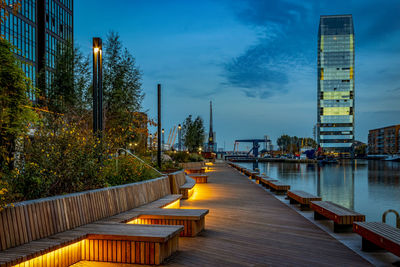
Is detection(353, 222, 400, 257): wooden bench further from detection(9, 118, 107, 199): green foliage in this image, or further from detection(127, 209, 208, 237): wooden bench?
detection(9, 118, 107, 199): green foliage

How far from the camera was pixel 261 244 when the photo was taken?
603 cm

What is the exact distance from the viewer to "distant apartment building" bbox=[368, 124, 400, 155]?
154 m

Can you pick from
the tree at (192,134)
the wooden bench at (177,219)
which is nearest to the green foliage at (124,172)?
the wooden bench at (177,219)

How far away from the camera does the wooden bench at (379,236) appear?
4762mm

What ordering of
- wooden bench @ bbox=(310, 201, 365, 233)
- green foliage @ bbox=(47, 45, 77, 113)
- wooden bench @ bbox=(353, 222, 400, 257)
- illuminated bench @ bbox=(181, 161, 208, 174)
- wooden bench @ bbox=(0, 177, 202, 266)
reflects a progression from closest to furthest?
1. wooden bench @ bbox=(0, 177, 202, 266)
2. wooden bench @ bbox=(353, 222, 400, 257)
3. wooden bench @ bbox=(310, 201, 365, 233)
4. green foliage @ bbox=(47, 45, 77, 113)
5. illuminated bench @ bbox=(181, 161, 208, 174)

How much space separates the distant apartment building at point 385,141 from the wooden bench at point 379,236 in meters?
158

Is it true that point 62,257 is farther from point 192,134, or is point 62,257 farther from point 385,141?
point 385,141

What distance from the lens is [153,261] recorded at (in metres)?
4.83

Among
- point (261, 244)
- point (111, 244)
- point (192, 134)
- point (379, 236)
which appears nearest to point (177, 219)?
point (261, 244)

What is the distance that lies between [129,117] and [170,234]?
9549 mm

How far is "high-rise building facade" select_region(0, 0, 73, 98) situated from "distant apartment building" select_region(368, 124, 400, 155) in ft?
452

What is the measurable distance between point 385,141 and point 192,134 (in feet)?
511

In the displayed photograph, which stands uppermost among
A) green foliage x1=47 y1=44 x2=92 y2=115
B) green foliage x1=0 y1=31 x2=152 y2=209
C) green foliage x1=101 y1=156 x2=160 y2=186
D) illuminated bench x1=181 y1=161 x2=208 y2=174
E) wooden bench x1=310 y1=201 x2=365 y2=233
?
green foliage x1=47 y1=44 x2=92 y2=115

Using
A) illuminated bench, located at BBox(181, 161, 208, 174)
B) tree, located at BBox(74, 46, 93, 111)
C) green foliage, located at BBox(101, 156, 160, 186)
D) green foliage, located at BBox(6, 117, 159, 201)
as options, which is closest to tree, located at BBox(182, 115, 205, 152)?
illuminated bench, located at BBox(181, 161, 208, 174)
